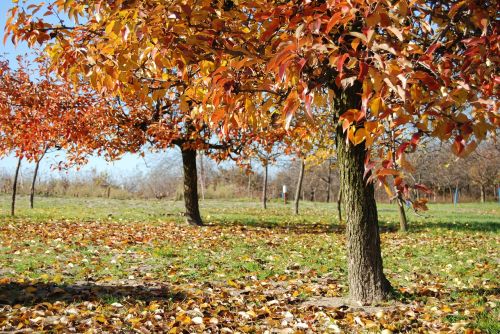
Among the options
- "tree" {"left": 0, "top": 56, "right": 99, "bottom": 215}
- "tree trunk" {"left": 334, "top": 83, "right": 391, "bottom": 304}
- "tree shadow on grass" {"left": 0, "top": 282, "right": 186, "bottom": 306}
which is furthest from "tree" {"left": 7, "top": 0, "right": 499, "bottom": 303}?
"tree" {"left": 0, "top": 56, "right": 99, "bottom": 215}

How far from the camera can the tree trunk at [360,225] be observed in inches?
210

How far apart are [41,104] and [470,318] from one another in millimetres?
12786

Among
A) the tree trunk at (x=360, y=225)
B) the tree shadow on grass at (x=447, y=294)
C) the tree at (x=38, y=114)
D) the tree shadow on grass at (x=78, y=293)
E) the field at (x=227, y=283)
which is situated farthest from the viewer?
the tree at (x=38, y=114)

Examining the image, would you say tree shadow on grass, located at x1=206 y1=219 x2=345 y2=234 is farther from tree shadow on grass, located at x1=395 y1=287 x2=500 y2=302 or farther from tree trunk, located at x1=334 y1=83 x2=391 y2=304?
tree trunk, located at x1=334 y1=83 x2=391 y2=304

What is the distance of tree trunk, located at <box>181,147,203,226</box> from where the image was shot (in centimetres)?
1488

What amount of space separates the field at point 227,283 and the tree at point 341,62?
2.84ft

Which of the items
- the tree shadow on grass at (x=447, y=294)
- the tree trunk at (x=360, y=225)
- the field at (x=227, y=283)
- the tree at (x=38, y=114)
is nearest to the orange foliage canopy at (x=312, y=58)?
the tree trunk at (x=360, y=225)

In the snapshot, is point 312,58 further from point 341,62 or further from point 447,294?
point 447,294

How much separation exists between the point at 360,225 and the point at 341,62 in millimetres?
3107

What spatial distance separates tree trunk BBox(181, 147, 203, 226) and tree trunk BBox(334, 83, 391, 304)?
985 cm

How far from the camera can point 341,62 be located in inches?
105

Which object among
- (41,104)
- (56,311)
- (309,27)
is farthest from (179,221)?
(309,27)

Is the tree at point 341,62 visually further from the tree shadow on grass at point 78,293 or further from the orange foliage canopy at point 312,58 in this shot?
the tree shadow on grass at point 78,293

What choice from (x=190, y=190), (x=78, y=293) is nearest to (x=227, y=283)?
(x=78, y=293)
